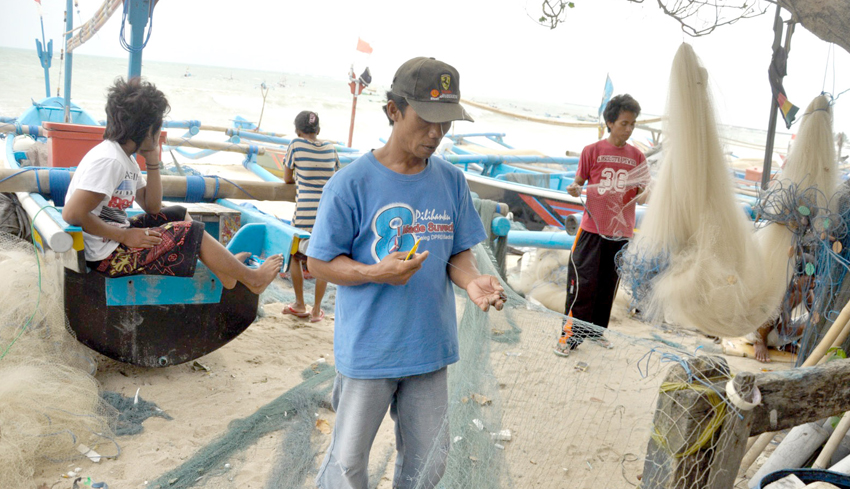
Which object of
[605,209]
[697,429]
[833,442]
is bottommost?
[833,442]

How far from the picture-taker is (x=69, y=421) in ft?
9.97

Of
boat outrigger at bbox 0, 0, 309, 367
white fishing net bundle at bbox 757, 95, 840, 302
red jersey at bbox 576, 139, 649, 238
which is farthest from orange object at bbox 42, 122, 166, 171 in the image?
white fishing net bundle at bbox 757, 95, 840, 302

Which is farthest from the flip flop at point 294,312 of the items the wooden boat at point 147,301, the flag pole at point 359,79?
the flag pole at point 359,79

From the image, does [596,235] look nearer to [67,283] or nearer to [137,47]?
[67,283]

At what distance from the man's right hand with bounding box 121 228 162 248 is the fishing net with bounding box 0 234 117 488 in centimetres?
53

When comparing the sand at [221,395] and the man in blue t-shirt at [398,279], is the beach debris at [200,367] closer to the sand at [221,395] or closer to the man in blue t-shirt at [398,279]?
the sand at [221,395]

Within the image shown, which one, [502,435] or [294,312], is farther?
[294,312]

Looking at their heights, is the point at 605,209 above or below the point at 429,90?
below

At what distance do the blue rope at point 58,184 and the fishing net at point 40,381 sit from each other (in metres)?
0.56

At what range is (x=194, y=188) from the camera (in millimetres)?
4969

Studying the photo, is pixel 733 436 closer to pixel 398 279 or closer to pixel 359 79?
pixel 398 279

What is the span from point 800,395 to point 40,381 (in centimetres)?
323

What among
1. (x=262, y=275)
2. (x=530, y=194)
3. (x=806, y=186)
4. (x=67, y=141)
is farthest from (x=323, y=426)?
(x=530, y=194)

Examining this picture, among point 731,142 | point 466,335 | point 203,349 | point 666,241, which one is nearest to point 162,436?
point 203,349
